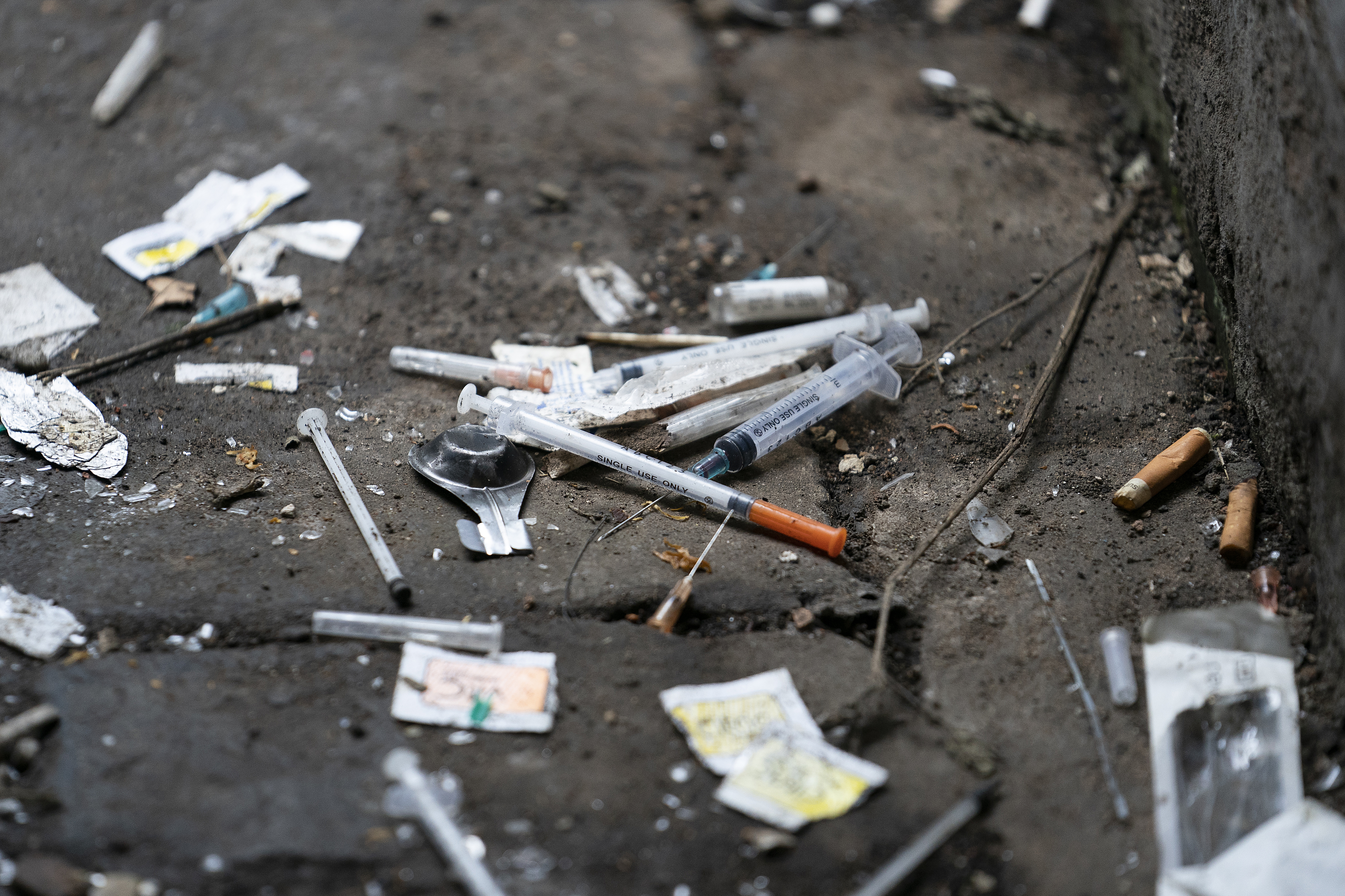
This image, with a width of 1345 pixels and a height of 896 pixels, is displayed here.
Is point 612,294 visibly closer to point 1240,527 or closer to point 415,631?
point 415,631

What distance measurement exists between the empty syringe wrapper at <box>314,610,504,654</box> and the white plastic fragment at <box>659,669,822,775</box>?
0.37 m

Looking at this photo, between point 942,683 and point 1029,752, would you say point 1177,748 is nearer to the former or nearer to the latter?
point 1029,752

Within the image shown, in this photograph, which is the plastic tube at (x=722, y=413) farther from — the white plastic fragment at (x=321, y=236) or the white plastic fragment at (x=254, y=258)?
the white plastic fragment at (x=254, y=258)

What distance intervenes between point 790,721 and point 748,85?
3.02m

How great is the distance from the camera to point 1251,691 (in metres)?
1.89

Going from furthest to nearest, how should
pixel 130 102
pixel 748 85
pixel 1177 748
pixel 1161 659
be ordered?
1. pixel 748 85
2. pixel 130 102
3. pixel 1161 659
4. pixel 1177 748

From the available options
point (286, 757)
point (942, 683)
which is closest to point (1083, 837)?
point (942, 683)

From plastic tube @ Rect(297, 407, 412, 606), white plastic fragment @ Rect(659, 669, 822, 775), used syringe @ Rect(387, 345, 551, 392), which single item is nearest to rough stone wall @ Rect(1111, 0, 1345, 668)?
white plastic fragment @ Rect(659, 669, 822, 775)

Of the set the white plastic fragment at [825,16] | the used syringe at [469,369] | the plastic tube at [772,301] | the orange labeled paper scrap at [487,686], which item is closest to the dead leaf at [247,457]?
the used syringe at [469,369]

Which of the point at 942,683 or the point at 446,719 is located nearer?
the point at 446,719

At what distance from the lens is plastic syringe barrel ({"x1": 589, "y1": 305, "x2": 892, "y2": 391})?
8.92ft

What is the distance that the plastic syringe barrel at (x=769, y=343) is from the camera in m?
2.72

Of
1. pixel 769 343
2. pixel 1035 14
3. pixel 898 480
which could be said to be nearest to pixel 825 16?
pixel 1035 14

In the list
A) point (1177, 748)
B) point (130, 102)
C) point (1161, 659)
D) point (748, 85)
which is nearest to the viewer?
point (1177, 748)
